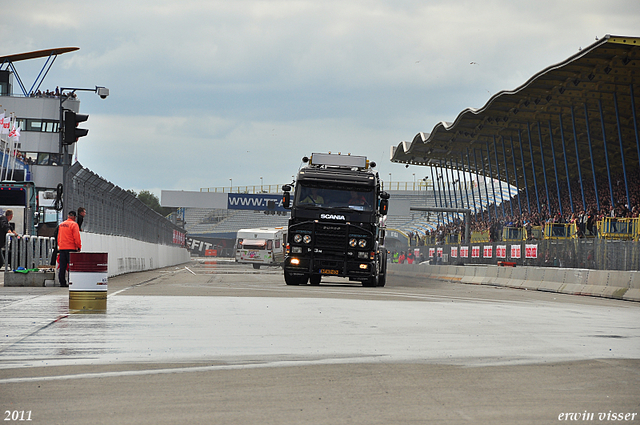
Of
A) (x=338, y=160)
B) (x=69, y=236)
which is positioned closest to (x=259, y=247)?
(x=338, y=160)

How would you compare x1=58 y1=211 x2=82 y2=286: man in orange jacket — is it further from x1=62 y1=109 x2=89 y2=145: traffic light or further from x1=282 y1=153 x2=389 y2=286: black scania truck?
x1=282 y1=153 x2=389 y2=286: black scania truck

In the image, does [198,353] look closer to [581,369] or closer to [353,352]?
[353,352]

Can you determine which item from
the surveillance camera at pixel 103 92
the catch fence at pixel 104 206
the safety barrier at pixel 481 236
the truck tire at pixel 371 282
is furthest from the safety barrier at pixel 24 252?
the safety barrier at pixel 481 236

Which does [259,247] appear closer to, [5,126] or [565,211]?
[565,211]

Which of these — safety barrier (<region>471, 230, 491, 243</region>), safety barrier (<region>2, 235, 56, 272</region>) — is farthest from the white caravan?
safety barrier (<region>2, 235, 56, 272</region>)

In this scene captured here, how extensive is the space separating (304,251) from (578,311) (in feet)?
33.8

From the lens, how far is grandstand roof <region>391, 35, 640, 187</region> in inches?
1527

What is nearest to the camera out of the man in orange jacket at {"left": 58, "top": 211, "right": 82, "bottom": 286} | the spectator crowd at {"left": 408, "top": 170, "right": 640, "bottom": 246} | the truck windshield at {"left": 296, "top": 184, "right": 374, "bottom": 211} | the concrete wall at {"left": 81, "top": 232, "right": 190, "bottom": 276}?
the man in orange jacket at {"left": 58, "top": 211, "right": 82, "bottom": 286}

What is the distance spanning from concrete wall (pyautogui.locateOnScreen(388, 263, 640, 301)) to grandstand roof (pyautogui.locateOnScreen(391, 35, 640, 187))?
10.6 meters

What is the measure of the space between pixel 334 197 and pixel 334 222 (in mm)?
693

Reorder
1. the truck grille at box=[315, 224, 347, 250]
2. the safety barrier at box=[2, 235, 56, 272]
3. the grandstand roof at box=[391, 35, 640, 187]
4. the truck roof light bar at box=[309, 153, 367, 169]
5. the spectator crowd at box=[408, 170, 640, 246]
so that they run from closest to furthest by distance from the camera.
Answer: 1. the safety barrier at box=[2, 235, 56, 272]
2. the truck grille at box=[315, 224, 347, 250]
3. the truck roof light bar at box=[309, 153, 367, 169]
4. the spectator crowd at box=[408, 170, 640, 246]
5. the grandstand roof at box=[391, 35, 640, 187]

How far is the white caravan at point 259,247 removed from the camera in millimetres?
57688

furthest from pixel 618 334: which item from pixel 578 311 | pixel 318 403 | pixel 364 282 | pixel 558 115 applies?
pixel 558 115

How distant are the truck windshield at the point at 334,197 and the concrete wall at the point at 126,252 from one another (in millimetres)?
5909
